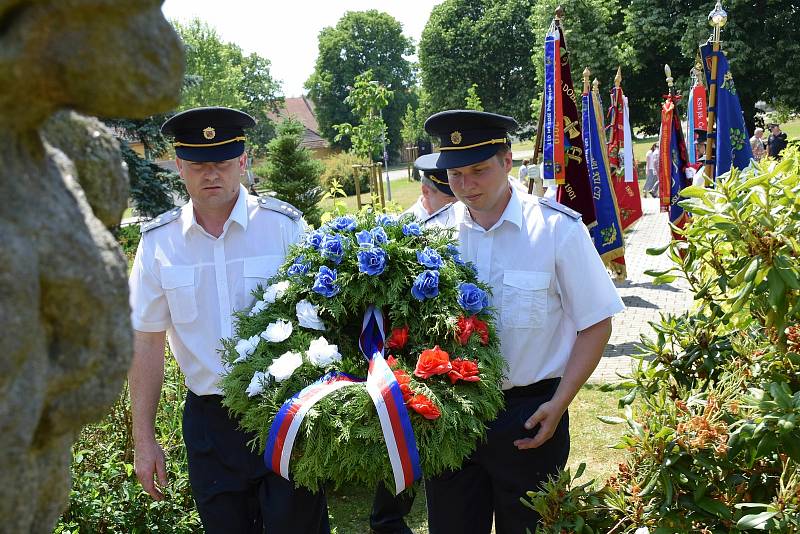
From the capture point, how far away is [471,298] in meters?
2.96

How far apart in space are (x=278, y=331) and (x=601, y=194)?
6.48m

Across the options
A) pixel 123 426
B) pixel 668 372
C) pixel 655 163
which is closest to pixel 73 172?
pixel 668 372

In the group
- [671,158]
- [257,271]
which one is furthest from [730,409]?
[671,158]

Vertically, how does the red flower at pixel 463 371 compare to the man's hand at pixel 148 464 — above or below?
above

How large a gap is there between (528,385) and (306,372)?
107cm

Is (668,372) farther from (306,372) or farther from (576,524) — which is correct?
(306,372)

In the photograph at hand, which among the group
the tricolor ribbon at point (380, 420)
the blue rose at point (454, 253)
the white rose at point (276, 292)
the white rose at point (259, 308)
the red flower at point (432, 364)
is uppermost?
the blue rose at point (454, 253)

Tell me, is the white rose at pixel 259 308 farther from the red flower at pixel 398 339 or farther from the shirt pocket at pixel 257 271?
the red flower at pixel 398 339

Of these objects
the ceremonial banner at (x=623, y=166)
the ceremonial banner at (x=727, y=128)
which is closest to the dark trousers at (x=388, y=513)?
the ceremonial banner at (x=727, y=128)

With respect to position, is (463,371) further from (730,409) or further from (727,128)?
(727,128)

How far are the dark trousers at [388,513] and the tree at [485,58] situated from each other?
3976 cm

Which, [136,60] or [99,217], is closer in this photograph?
[136,60]

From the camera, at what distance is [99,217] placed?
1303mm

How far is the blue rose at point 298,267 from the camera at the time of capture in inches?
121
